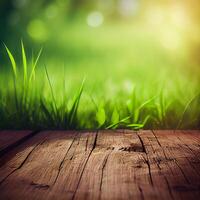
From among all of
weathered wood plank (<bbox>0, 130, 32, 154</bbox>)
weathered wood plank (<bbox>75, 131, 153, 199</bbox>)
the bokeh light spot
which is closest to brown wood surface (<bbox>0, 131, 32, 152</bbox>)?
Result: weathered wood plank (<bbox>0, 130, 32, 154</bbox>)

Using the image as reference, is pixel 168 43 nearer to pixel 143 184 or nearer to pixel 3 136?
pixel 3 136

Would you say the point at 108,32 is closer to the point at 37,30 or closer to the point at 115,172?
the point at 37,30

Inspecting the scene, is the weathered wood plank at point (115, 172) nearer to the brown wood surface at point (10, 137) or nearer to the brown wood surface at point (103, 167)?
the brown wood surface at point (103, 167)

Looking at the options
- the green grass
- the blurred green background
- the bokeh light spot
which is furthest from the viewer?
the bokeh light spot

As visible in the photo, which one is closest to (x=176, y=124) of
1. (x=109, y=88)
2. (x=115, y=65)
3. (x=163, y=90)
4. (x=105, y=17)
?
(x=163, y=90)

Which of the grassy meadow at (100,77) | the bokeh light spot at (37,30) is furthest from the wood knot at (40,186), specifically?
the bokeh light spot at (37,30)

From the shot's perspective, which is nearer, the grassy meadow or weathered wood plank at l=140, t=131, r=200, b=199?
weathered wood plank at l=140, t=131, r=200, b=199

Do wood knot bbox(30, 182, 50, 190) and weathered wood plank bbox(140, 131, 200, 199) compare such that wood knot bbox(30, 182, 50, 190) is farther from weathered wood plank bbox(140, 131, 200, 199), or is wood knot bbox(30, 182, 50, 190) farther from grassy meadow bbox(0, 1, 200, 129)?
grassy meadow bbox(0, 1, 200, 129)
